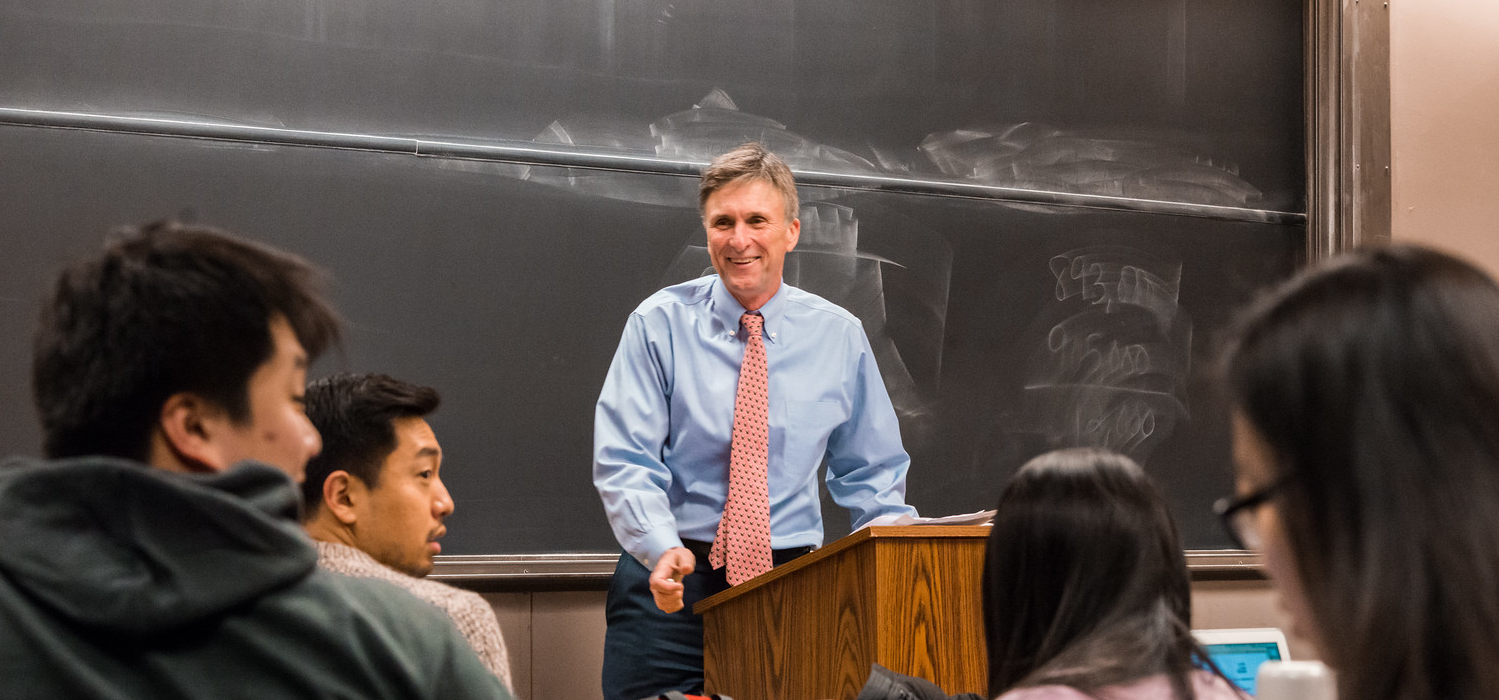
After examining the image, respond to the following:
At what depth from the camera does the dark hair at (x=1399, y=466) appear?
0.64 meters

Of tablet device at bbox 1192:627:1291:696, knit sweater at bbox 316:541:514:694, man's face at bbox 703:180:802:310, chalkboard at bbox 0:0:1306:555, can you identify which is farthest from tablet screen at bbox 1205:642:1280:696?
knit sweater at bbox 316:541:514:694

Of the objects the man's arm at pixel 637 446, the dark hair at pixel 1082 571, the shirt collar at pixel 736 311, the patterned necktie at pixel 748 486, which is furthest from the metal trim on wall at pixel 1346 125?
the dark hair at pixel 1082 571

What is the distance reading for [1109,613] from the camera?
4.25 feet

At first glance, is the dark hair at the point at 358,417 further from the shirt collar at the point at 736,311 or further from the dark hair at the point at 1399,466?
the dark hair at the point at 1399,466

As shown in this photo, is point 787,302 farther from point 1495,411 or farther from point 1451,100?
point 1451,100

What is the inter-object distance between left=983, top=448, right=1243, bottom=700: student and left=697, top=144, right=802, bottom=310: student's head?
4.97 feet

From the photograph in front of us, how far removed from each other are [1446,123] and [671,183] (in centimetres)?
276

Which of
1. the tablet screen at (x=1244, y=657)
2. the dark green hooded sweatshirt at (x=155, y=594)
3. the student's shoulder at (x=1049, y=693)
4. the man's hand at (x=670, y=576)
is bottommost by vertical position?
the tablet screen at (x=1244, y=657)

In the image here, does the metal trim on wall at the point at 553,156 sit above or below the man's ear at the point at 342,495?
above

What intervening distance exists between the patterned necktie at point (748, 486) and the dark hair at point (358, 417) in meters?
0.86

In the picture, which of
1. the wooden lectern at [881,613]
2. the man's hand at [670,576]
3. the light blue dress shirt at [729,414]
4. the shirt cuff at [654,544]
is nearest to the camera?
the wooden lectern at [881,613]

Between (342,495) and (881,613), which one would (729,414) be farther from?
(342,495)

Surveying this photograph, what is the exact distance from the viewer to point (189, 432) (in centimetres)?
87

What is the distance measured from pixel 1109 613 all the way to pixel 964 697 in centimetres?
32
